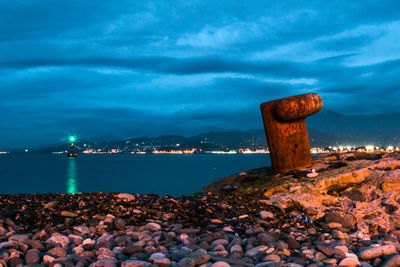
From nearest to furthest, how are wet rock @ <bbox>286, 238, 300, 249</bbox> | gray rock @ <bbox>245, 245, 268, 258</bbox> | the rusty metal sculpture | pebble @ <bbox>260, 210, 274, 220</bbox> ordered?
1. gray rock @ <bbox>245, 245, 268, 258</bbox>
2. wet rock @ <bbox>286, 238, 300, 249</bbox>
3. pebble @ <bbox>260, 210, 274, 220</bbox>
4. the rusty metal sculpture

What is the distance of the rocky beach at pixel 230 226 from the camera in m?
4.18

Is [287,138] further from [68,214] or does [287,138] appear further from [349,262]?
[68,214]

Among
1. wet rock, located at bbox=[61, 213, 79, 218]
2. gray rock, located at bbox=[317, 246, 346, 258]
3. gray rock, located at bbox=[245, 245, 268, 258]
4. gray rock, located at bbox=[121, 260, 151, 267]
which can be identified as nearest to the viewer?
gray rock, located at bbox=[121, 260, 151, 267]

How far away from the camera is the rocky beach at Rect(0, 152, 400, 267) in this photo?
4.18 m

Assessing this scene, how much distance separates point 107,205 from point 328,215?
404 centimetres

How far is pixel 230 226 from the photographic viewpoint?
5.53 metres

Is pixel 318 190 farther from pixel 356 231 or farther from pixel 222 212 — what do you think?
pixel 222 212

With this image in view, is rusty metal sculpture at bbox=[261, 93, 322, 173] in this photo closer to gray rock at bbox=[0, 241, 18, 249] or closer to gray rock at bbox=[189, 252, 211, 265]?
gray rock at bbox=[189, 252, 211, 265]

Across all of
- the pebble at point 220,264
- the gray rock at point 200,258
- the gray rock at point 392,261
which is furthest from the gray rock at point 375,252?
the gray rock at point 200,258

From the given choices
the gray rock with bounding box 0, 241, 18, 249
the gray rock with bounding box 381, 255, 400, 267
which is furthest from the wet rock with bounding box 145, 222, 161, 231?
the gray rock with bounding box 381, 255, 400, 267

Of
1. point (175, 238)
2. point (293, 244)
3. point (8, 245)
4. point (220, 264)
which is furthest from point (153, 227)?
point (293, 244)

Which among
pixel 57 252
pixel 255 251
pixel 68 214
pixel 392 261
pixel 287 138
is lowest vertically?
pixel 392 261

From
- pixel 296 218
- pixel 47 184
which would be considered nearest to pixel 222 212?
pixel 296 218

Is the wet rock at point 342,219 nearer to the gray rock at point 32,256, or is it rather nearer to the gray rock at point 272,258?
the gray rock at point 272,258
